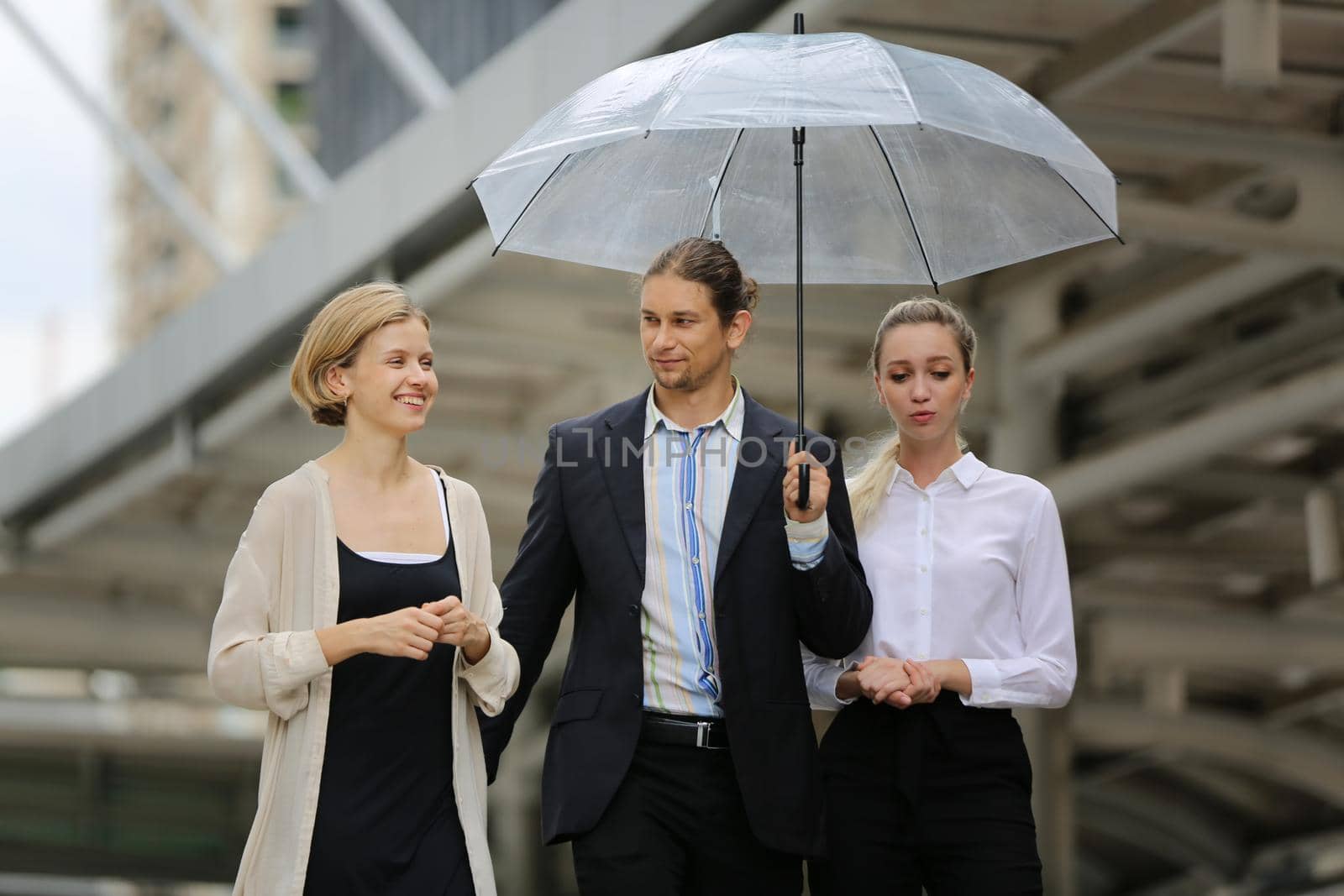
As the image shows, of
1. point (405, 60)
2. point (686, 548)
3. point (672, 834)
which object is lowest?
point (672, 834)

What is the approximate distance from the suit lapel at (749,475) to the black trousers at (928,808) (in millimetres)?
439

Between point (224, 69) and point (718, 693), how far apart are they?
13.8m

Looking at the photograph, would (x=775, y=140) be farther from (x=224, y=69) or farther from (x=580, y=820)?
(x=224, y=69)

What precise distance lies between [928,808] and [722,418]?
84 cm

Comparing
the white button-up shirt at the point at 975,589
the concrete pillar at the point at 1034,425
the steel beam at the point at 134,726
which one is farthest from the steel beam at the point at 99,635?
the white button-up shirt at the point at 975,589

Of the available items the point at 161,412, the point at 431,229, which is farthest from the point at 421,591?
the point at 161,412

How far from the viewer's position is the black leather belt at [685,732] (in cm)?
392

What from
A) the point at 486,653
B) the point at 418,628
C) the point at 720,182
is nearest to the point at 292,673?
the point at 418,628

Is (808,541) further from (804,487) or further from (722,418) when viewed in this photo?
(722,418)

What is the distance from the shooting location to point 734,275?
407 centimetres

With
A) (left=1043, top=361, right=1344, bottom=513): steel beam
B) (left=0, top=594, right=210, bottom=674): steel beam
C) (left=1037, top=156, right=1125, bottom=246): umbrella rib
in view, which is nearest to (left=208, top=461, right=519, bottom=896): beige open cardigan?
(left=1037, top=156, right=1125, bottom=246): umbrella rib

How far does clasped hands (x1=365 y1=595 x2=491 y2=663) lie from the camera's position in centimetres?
350

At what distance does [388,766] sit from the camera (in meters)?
3.66

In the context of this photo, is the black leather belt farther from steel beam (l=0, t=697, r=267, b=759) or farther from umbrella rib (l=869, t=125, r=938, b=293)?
steel beam (l=0, t=697, r=267, b=759)
